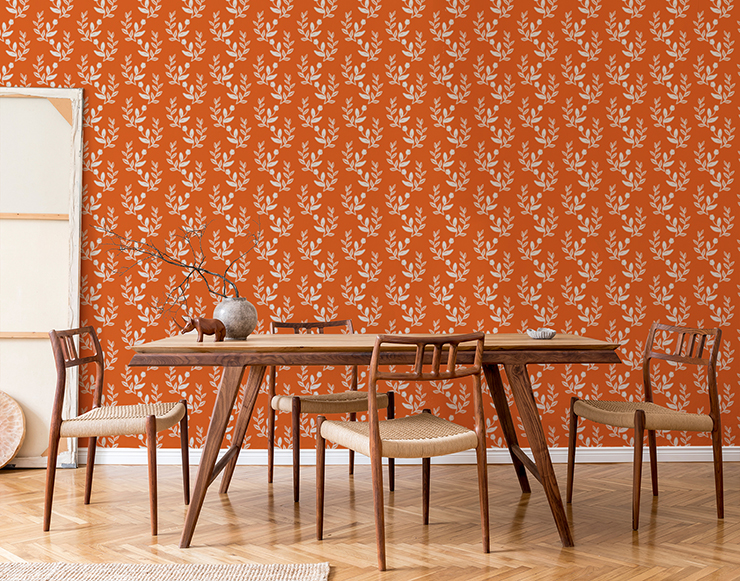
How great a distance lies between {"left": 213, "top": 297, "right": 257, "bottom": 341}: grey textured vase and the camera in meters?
2.59

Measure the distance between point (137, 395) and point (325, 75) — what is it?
6.52 feet

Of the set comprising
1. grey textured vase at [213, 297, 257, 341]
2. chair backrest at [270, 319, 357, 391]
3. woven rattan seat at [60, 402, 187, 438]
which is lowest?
woven rattan seat at [60, 402, 187, 438]

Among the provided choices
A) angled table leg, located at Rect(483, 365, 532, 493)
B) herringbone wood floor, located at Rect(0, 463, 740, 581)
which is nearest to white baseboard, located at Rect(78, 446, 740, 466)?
herringbone wood floor, located at Rect(0, 463, 740, 581)

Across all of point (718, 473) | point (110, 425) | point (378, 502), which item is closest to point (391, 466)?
point (378, 502)

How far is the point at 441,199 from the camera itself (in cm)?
367

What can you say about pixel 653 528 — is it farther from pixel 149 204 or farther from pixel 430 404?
pixel 149 204

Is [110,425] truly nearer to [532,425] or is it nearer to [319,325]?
[319,325]

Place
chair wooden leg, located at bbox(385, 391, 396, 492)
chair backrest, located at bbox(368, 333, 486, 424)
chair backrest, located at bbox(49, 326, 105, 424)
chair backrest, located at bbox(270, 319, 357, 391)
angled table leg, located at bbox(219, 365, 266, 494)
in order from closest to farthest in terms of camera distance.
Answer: chair backrest, located at bbox(368, 333, 486, 424), chair backrest, located at bbox(49, 326, 105, 424), angled table leg, located at bbox(219, 365, 266, 494), chair wooden leg, located at bbox(385, 391, 396, 492), chair backrest, located at bbox(270, 319, 357, 391)

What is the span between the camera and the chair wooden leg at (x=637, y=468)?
8.19ft

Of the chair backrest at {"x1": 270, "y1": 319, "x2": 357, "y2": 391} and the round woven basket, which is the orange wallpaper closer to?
the chair backrest at {"x1": 270, "y1": 319, "x2": 357, "y2": 391}

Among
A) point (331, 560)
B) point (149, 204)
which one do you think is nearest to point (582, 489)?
point (331, 560)

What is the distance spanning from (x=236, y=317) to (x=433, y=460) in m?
1.56

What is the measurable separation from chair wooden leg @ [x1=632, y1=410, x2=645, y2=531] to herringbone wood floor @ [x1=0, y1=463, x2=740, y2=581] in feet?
0.20

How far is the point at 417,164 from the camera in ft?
12.1
